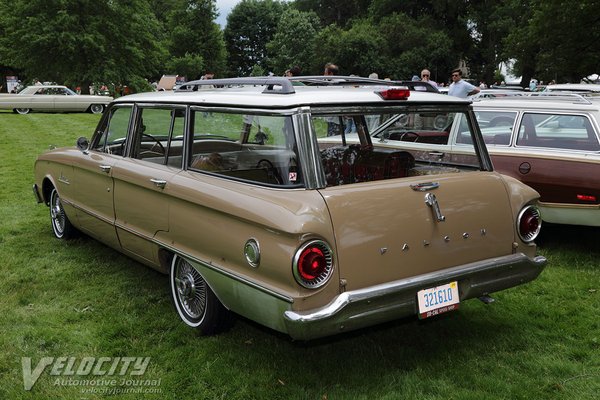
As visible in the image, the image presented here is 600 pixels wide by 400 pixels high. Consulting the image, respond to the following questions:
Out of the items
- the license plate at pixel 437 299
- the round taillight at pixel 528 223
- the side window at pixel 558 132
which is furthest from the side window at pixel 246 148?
the side window at pixel 558 132

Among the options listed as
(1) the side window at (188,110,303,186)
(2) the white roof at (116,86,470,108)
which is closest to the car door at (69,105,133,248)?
(2) the white roof at (116,86,470,108)

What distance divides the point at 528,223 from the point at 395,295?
4.21ft

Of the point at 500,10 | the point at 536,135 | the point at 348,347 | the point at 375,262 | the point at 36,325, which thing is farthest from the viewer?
the point at 500,10

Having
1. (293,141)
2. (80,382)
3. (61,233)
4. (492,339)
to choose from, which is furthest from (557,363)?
(61,233)

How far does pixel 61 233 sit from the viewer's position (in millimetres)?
6328

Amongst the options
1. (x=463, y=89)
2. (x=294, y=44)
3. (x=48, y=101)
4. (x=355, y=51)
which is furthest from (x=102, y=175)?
(x=294, y=44)

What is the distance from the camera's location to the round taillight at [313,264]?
118 inches

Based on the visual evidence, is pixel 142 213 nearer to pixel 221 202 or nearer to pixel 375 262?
pixel 221 202

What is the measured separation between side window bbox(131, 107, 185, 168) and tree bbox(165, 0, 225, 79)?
2170 inches

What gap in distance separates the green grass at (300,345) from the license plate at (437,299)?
413 millimetres

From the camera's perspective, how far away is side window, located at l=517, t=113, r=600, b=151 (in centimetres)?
580

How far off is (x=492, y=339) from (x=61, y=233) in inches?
179

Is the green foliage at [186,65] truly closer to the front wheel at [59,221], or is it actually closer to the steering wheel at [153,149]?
the front wheel at [59,221]

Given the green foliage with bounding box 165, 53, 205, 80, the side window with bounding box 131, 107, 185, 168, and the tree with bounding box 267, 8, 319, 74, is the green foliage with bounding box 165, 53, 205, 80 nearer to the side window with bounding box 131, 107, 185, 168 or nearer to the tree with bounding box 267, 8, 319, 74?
the tree with bounding box 267, 8, 319, 74
